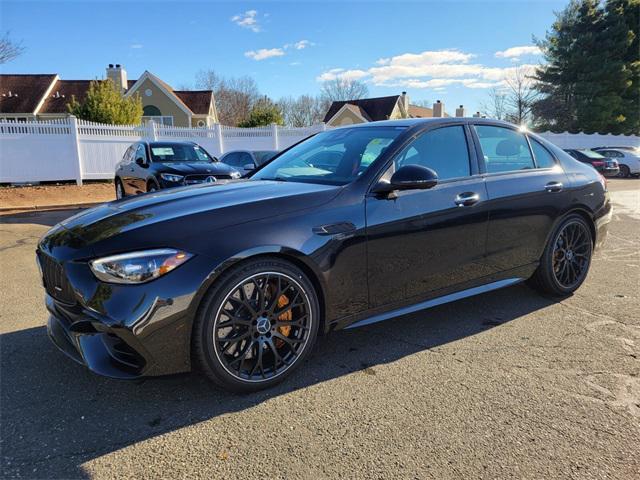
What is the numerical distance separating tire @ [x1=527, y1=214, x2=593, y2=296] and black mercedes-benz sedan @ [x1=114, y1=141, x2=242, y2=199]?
5878 millimetres

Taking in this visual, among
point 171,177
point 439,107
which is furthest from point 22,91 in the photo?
point 439,107

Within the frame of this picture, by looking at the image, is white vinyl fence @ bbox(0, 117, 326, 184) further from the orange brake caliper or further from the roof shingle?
the roof shingle

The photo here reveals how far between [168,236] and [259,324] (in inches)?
28.6

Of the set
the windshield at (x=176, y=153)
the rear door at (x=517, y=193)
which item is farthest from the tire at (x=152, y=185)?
the rear door at (x=517, y=193)

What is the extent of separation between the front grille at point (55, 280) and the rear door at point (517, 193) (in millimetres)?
2985

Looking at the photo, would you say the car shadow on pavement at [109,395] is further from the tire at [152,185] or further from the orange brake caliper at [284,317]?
the tire at [152,185]

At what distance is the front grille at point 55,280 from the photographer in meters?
2.54

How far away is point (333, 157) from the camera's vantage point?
356cm

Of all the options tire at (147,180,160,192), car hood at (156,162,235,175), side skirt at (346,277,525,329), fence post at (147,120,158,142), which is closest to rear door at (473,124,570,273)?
side skirt at (346,277,525,329)

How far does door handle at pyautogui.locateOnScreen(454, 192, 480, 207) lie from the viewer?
345 cm

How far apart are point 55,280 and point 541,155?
407cm

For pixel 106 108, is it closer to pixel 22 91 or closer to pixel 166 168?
pixel 166 168

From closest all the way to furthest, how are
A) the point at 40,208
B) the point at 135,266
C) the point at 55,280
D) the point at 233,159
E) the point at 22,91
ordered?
the point at 135,266
the point at 55,280
the point at 40,208
the point at 233,159
the point at 22,91

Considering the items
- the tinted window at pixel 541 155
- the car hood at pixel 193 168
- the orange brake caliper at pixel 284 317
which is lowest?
the orange brake caliper at pixel 284 317
